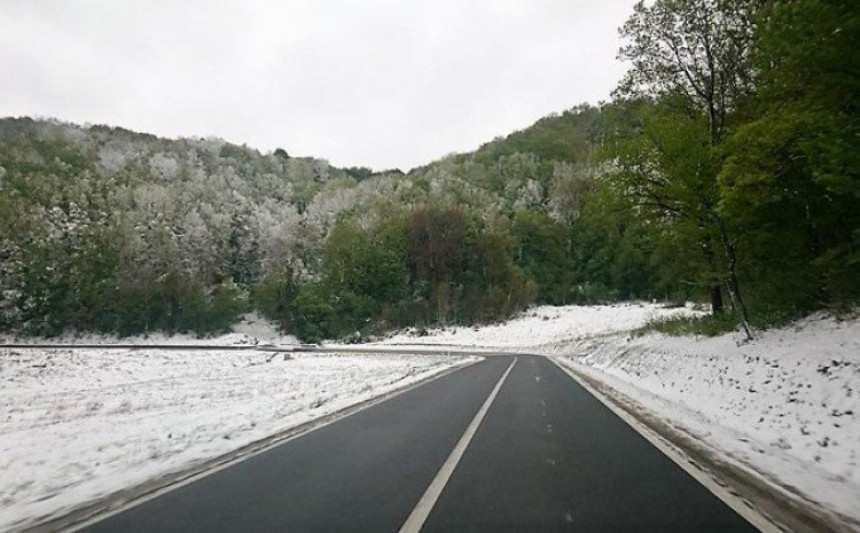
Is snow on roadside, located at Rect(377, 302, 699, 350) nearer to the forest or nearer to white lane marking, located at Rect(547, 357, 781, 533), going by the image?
the forest

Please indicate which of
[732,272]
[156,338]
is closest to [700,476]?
[732,272]

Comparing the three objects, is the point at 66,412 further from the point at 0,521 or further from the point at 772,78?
the point at 772,78

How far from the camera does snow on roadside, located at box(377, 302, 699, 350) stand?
58156 mm

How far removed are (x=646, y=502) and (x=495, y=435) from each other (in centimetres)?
390

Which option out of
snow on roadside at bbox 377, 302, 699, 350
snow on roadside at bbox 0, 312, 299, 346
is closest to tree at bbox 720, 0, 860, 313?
snow on roadside at bbox 377, 302, 699, 350

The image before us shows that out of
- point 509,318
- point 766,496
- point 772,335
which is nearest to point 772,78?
point 772,335

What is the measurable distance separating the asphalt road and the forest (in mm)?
6851

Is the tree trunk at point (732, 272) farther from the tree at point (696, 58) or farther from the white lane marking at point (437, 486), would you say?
the white lane marking at point (437, 486)

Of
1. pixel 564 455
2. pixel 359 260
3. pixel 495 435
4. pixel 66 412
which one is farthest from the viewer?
pixel 359 260

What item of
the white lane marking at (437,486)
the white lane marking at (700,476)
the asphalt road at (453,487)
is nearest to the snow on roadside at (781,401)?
the white lane marking at (700,476)

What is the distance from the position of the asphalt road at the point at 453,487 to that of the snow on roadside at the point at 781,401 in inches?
46.3

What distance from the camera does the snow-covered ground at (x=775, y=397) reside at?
21.3 ft

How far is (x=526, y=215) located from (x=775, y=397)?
87405 mm

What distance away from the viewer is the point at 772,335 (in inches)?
593
